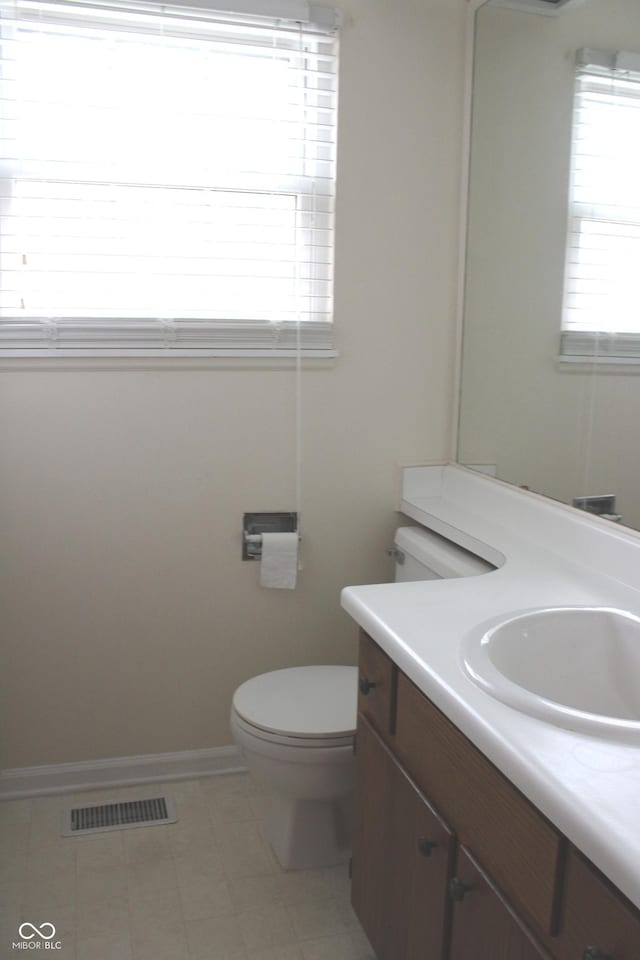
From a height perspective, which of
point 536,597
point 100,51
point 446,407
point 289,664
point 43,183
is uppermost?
point 100,51

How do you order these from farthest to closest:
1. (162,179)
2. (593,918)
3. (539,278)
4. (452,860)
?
(162,179)
(539,278)
(452,860)
(593,918)

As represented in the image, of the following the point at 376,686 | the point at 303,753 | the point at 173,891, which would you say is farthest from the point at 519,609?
the point at 173,891

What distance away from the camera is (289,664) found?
2.56 m

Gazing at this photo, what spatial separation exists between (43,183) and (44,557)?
0.99 metres

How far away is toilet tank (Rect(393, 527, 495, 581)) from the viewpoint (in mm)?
2105

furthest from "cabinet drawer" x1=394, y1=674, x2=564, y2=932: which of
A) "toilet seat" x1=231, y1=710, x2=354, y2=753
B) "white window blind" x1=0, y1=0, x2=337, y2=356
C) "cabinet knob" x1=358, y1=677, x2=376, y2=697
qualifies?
"white window blind" x1=0, y1=0, x2=337, y2=356

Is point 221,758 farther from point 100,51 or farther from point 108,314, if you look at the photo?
point 100,51

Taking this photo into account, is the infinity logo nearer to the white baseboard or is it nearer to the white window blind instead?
the white baseboard

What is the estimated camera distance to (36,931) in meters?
1.88

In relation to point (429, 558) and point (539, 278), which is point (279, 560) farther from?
→ point (539, 278)

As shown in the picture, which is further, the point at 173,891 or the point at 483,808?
the point at 173,891

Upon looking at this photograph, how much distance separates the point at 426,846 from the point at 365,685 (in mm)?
380

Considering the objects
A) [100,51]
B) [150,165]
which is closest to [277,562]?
[150,165]

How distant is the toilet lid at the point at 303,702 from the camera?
1.95 m
